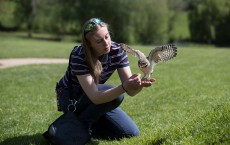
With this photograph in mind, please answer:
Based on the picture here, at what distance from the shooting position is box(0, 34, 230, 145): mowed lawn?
378 cm

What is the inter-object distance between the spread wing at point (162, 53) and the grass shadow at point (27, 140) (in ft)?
5.35

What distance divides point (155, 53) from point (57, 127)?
1.38 metres

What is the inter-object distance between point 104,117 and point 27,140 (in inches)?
36.9

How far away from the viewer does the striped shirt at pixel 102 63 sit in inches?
169

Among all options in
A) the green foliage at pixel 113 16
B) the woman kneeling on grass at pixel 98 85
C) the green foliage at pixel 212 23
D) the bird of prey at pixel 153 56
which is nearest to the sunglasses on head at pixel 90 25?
the woman kneeling on grass at pixel 98 85

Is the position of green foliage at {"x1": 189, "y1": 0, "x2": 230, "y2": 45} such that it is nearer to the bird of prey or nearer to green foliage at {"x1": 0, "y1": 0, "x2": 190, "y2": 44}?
green foliage at {"x1": 0, "y1": 0, "x2": 190, "y2": 44}

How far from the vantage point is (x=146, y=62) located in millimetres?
3941

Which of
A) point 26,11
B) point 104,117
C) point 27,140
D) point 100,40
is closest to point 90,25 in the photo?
point 100,40

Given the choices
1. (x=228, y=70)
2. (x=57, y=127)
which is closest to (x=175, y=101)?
(x=57, y=127)

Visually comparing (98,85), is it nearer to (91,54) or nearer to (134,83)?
(91,54)

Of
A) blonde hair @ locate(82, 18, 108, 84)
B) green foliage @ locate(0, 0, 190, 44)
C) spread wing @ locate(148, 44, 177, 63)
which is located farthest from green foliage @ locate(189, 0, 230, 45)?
spread wing @ locate(148, 44, 177, 63)

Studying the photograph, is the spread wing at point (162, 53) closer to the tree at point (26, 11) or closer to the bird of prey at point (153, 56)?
the bird of prey at point (153, 56)

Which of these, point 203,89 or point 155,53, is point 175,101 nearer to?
point 203,89

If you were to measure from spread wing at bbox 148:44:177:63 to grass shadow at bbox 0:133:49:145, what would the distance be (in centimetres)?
163
